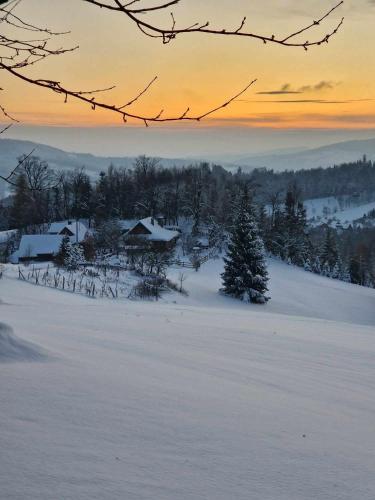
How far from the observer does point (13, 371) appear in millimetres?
3740

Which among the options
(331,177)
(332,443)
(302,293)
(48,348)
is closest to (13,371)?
(48,348)

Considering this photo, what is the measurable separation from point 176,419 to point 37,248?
4300cm

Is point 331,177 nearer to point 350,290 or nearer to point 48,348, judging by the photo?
point 350,290

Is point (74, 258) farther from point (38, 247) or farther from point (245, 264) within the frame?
point (38, 247)

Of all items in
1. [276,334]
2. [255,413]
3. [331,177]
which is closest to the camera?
[255,413]

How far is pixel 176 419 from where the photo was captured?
322cm

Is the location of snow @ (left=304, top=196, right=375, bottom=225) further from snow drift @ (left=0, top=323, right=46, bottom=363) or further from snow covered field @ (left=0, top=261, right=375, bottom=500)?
snow drift @ (left=0, top=323, right=46, bottom=363)

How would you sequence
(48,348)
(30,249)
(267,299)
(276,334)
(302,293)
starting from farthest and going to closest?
(30,249) → (302,293) → (267,299) → (276,334) → (48,348)

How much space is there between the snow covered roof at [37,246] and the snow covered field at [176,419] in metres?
38.8

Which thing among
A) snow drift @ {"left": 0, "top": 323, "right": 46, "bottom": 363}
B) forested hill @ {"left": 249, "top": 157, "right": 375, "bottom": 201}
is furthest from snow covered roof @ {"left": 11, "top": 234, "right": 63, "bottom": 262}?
forested hill @ {"left": 249, "top": 157, "right": 375, "bottom": 201}

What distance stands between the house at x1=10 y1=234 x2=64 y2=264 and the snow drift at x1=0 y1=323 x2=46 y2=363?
131 ft

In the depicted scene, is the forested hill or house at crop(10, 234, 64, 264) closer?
house at crop(10, 234, 64, 264)

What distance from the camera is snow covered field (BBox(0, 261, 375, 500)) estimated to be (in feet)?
7.92

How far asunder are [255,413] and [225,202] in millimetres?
59720
